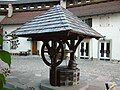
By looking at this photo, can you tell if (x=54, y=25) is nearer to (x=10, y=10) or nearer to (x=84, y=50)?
(x=84, y=50)

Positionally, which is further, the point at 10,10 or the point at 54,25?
the point at 10,10

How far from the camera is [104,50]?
2803cm

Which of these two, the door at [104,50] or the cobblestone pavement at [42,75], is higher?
the door at [104,50]

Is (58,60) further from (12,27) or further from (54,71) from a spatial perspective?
(12,27)

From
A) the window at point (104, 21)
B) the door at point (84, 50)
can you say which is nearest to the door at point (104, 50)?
the door at point (84, 50)

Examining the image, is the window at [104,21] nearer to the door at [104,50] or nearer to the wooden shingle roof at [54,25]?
the door at [104,50]

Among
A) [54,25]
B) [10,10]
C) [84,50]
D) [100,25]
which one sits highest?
[10,10]

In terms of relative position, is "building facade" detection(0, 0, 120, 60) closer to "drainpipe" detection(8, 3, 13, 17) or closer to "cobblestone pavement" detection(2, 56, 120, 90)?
"cobblestone pavement" detection(2, 56, 120, 90)

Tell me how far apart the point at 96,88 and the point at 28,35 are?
139 inches

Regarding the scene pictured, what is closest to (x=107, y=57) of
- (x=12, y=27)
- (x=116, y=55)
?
(x=116, y=55)

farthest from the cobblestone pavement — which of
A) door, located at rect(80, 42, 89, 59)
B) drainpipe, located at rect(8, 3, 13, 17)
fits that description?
drainpipe, located at rect(8, 3, 13, 17)

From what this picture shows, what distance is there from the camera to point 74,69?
384 inches

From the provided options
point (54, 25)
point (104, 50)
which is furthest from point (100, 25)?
point (54, 25)

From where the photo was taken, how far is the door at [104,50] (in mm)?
27731
